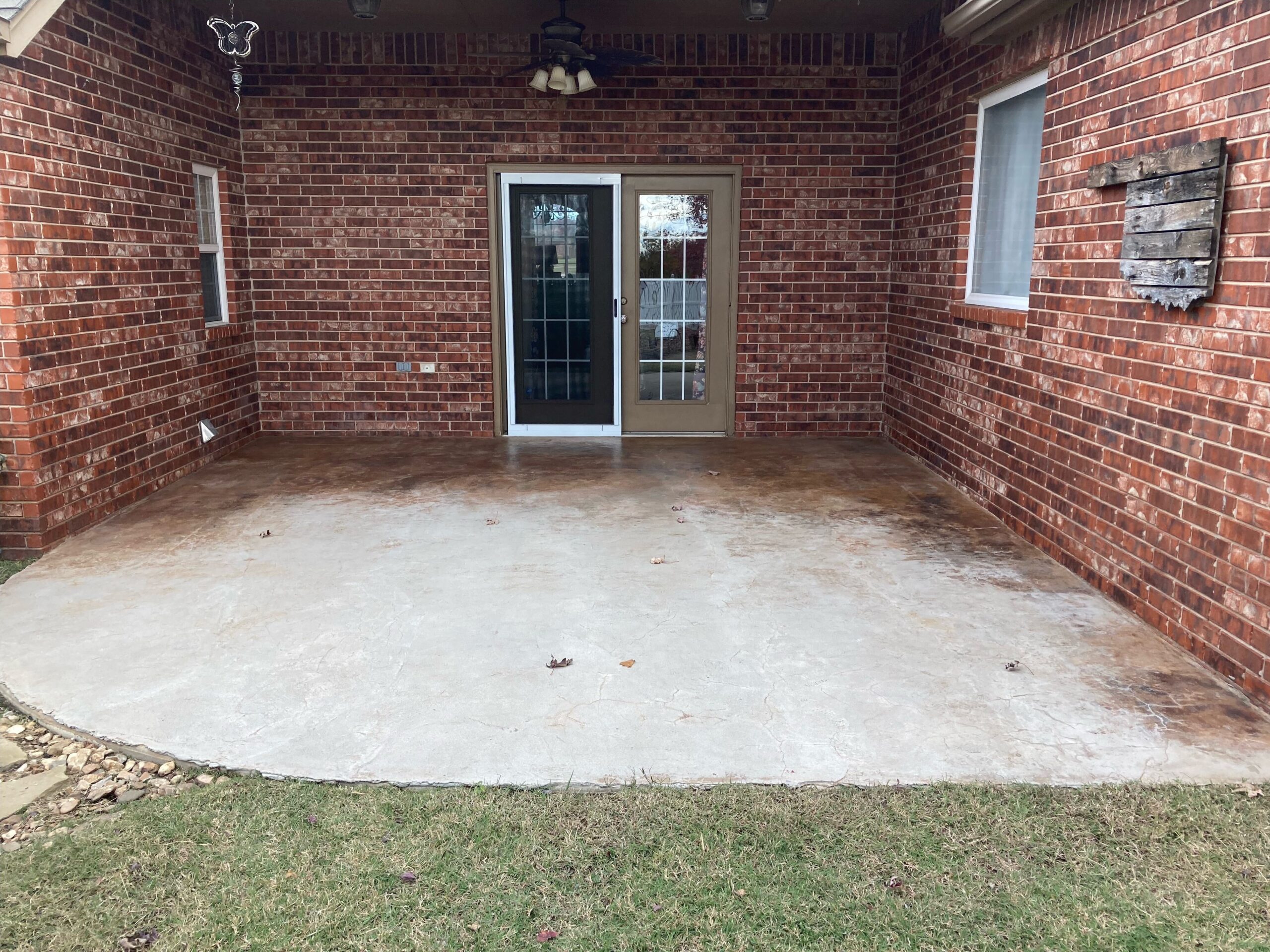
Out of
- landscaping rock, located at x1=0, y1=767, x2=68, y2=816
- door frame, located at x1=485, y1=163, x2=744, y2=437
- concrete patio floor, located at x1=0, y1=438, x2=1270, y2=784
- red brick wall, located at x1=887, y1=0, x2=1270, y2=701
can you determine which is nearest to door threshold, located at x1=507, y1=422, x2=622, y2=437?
door frame, located at x1=485, y1=163, x2=744, y2=437

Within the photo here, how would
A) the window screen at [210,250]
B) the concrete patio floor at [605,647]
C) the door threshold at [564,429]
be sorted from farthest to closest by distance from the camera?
the door threshold at [564,429] → the window screen at [210,250] → the concrete patio floor at [605,647]

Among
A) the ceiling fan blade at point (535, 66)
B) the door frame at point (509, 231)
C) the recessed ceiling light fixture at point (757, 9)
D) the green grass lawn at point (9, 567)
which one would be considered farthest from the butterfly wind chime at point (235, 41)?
the green grass lawn at point (9, 567)

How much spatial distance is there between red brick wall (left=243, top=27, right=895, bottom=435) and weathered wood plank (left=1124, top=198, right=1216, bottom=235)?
12.7 feet

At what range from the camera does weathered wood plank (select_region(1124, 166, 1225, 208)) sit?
3502mm

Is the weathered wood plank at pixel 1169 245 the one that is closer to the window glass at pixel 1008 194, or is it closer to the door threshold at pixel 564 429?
the window glass at pixel 1008 194

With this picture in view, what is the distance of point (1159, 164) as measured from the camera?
3.85 metres

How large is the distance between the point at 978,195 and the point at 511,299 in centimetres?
378

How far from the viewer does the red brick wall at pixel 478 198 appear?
7609 millimetres

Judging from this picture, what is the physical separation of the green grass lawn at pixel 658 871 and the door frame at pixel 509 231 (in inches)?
223

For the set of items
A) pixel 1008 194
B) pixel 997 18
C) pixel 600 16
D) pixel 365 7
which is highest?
pixel 600 16

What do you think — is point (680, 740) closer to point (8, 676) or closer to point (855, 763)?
point (855, 763)

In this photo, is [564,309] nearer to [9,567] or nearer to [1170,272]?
[9,567]

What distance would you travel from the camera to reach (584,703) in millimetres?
3205

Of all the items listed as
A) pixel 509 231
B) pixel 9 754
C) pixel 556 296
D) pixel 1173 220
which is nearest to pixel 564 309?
pixel 556 296
